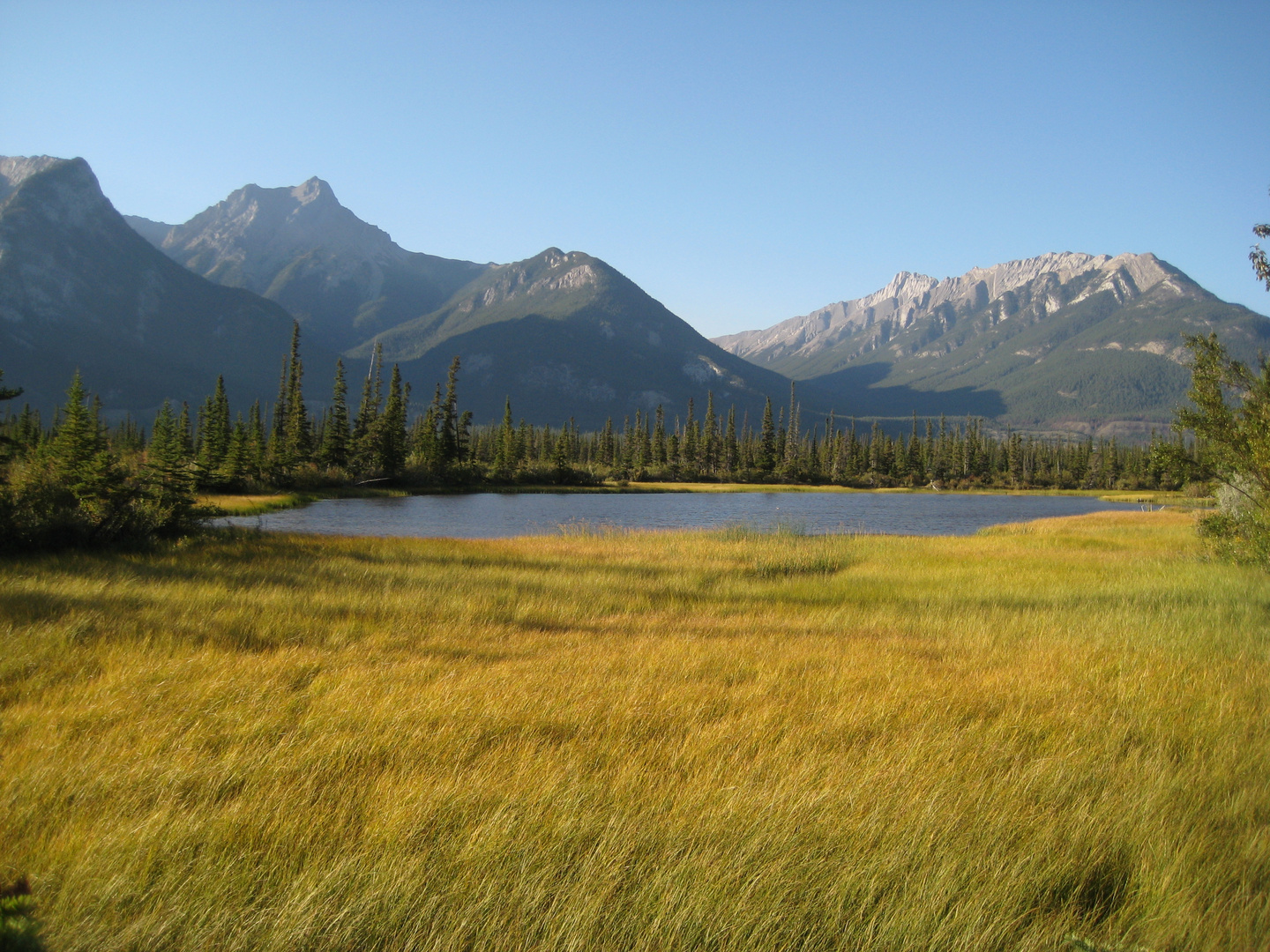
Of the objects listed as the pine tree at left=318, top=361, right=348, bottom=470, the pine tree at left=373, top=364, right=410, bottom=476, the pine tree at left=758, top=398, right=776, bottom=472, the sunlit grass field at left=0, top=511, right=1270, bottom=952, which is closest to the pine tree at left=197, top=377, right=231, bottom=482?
the pine tree at left=318, top=361, right=348, bottom=470

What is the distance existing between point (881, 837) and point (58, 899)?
4.14 m

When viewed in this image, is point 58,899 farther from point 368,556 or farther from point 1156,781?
point 368,556

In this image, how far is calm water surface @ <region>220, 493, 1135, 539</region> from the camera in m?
33.2

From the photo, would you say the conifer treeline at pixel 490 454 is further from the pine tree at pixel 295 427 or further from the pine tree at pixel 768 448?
the pine tree at pixel 768 448

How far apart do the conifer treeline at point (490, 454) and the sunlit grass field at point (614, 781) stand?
12.6 meters

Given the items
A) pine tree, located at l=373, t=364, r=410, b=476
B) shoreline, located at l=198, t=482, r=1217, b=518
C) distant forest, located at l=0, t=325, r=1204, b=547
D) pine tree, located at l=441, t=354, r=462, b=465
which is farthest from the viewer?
pine tree, located at l=441, t=354, r=462, b=465

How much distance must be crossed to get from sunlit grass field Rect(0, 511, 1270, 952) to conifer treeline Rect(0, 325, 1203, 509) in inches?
497

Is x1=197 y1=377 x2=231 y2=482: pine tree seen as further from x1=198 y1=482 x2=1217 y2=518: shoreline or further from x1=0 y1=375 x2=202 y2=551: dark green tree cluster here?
x1=0 y1=375 x2=202 y2=551: dark green tree cluster

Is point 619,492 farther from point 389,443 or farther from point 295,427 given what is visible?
point 295,427

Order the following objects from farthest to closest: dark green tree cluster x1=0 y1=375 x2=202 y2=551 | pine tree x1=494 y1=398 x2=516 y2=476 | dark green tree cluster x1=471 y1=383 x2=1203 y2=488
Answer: dark green tree cluster x1=471 y1=383 x2=1203 y2=488 → pine tree x1=494 y1=398 x2=516 y2=476 → dark green tree cluster x1=0 y1=375 x2=202 y2=551

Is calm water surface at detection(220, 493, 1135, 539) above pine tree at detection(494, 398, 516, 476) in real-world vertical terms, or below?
below

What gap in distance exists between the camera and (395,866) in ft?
11.1

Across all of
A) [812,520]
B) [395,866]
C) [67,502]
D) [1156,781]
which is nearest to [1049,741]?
[1156,781]

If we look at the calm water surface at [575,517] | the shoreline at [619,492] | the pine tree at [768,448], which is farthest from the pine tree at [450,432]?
the pine tree at [768,448]
